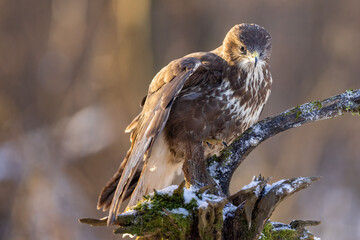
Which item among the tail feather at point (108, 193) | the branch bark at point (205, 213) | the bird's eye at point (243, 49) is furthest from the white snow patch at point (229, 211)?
the bird's eye at point (243, 49)

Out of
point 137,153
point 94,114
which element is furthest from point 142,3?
point 137,153

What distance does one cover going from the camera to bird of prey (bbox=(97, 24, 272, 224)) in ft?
12.3

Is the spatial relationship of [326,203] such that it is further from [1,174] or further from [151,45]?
[1,174]

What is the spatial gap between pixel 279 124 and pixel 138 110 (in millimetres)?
5180

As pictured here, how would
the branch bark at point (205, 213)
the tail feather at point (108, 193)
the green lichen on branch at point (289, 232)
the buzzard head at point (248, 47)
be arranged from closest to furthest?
the branch bark at point (205, 213), the green lichen on branch at point (289, 232), the tail feather at point (108, 193), the buzzard head at point (248, 47)

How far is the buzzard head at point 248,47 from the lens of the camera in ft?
13.4

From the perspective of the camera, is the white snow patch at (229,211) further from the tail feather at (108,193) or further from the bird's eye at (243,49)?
the bird's eye at (243,49)

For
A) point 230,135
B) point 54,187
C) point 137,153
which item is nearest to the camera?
point 137,153

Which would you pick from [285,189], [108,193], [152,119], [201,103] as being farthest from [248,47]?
[285,189]

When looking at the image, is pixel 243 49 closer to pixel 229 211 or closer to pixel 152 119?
pixel 152 119

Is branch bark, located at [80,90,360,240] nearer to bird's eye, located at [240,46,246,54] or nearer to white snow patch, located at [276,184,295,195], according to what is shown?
white snow patch, located at [276,184,295,195]

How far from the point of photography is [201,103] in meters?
3.94

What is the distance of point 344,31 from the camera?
8.09 metres

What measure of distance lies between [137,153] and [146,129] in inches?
8.5
